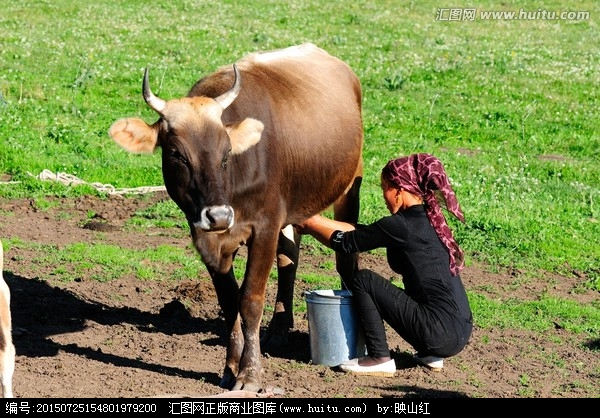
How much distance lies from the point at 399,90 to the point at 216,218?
1353cm

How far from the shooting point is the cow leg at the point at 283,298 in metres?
9.02

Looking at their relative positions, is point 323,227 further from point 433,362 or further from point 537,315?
point 537,315

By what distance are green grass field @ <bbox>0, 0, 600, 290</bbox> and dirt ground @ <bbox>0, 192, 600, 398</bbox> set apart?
5.25ft

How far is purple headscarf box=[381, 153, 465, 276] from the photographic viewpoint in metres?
7.85

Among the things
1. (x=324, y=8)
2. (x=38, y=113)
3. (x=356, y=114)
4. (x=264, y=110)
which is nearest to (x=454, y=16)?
(x=324, y=8)

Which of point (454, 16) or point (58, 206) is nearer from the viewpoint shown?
point (58, 206)

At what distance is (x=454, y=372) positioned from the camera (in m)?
8.16

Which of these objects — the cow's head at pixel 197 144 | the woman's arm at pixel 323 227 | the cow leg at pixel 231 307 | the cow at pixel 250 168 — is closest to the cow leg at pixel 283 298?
the cow at pixel 250 168

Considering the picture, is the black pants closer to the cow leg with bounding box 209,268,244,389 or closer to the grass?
the cow leg with bounding box 209,268,244,389

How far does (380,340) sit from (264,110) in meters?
1.92

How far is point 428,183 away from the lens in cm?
786

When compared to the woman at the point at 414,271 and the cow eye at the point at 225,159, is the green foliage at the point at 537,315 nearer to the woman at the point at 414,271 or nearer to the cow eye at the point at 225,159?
the woman at the point at 414,271

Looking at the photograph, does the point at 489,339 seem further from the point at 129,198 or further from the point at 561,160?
the point at 561,160

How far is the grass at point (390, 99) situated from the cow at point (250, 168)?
1.91m
